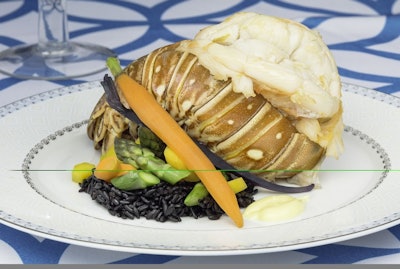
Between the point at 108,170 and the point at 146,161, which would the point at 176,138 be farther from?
the point at 108,170

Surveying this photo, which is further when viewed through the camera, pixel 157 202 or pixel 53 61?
pixel 53 61

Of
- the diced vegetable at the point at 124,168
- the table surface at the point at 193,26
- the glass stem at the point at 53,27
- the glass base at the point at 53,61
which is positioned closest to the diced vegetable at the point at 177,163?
the diced vegetable at the point at 124,168

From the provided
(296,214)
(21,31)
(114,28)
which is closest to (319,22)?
(114,28)

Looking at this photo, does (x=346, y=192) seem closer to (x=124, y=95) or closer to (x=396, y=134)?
(x=396, y=134)

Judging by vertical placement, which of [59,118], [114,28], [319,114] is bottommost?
[114,28]

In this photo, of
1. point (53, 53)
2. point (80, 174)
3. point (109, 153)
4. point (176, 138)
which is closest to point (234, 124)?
point (176, 138)

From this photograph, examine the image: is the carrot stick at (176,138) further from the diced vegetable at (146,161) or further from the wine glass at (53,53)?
the wine glass at (53,53)

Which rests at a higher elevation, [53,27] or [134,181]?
[134,181]

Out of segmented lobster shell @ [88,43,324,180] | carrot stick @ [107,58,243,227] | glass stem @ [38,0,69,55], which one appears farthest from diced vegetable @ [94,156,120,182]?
glass stem @ [38,0,69,55]
